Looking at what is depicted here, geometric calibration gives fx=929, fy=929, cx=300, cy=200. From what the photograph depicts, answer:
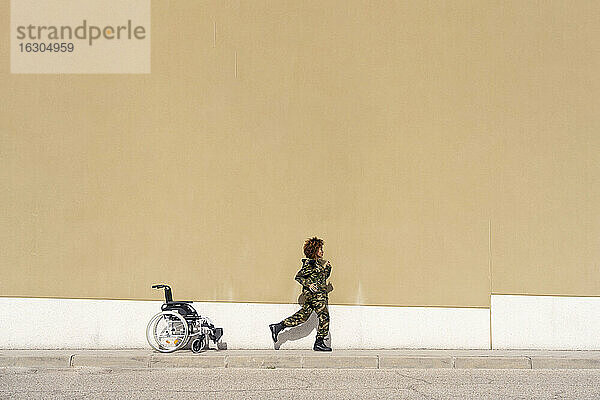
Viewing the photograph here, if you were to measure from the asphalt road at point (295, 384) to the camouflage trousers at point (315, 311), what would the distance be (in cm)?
129

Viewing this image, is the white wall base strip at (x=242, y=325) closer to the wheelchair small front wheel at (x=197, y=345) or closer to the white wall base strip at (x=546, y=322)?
the white wall base strip at (x=546, y=322)

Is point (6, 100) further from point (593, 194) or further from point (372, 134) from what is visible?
point (593, 194)

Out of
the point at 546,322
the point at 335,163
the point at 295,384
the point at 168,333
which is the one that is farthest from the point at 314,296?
the point at 546,322

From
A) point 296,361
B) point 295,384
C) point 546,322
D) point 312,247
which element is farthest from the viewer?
point 546,322

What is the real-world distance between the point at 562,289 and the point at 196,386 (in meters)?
5.91

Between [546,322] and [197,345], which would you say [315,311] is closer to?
[197,345]

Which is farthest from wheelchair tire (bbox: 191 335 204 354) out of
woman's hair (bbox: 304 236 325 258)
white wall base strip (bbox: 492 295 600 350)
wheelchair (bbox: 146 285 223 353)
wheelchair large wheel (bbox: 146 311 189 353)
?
white wall base strip (bbox: 492 295 600 350)

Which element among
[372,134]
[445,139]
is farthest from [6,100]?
[445,139]

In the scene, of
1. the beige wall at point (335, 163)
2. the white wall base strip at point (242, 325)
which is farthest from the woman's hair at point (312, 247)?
the white wall base strip at point (242, 325)

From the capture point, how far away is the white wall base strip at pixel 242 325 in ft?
44.9

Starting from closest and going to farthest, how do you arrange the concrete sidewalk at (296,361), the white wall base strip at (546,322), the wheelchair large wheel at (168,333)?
the concrete sidewalk at (296,361) → the wheelchair large wheel at (168,333) → the white wall base strip at (546,322)

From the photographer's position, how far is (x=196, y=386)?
35.1ft

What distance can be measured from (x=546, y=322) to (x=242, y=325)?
14.7 feet

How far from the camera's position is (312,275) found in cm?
1344
